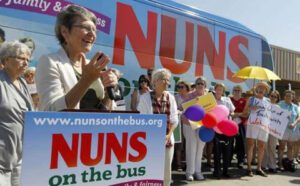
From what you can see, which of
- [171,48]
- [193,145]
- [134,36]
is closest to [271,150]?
[193,145]

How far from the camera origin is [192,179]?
7.35m

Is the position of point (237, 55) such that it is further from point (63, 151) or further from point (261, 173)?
point (63, 151)

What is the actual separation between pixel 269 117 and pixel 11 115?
6.66m

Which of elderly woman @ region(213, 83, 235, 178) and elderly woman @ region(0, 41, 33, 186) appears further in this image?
elderly woman @ region(213, 83, 235, 178)

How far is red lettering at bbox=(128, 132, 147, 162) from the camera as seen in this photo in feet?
6.31

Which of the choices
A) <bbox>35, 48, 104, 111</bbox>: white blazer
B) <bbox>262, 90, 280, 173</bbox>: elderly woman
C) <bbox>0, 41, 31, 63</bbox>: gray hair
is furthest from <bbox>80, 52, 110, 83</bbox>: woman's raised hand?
<bbox>262, 90, 280, 173</bbox>: elderly woman

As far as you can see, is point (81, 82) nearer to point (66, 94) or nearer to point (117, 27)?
point (66, 94)

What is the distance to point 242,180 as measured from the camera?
7781mm

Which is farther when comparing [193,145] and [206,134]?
[193,145]

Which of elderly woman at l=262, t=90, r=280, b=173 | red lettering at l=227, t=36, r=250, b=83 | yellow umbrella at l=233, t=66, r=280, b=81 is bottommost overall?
elderly woman at l=262, t=90, r=280, b=173

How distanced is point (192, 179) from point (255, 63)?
497 cm

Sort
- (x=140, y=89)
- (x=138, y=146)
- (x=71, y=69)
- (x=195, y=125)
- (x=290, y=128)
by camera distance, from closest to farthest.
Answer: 1. (x=138, y=146)
2. (x=71, y=69)
3. (x=195, y=125)
4. (x=140, y=89)
5. (x=290, y=128)

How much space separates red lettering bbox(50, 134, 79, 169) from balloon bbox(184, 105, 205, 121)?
14.9 ft

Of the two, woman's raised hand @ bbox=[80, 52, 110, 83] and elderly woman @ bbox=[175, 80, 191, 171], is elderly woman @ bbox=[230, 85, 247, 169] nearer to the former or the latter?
elderly woman @ bbox=[175, 80, 191, 171]
